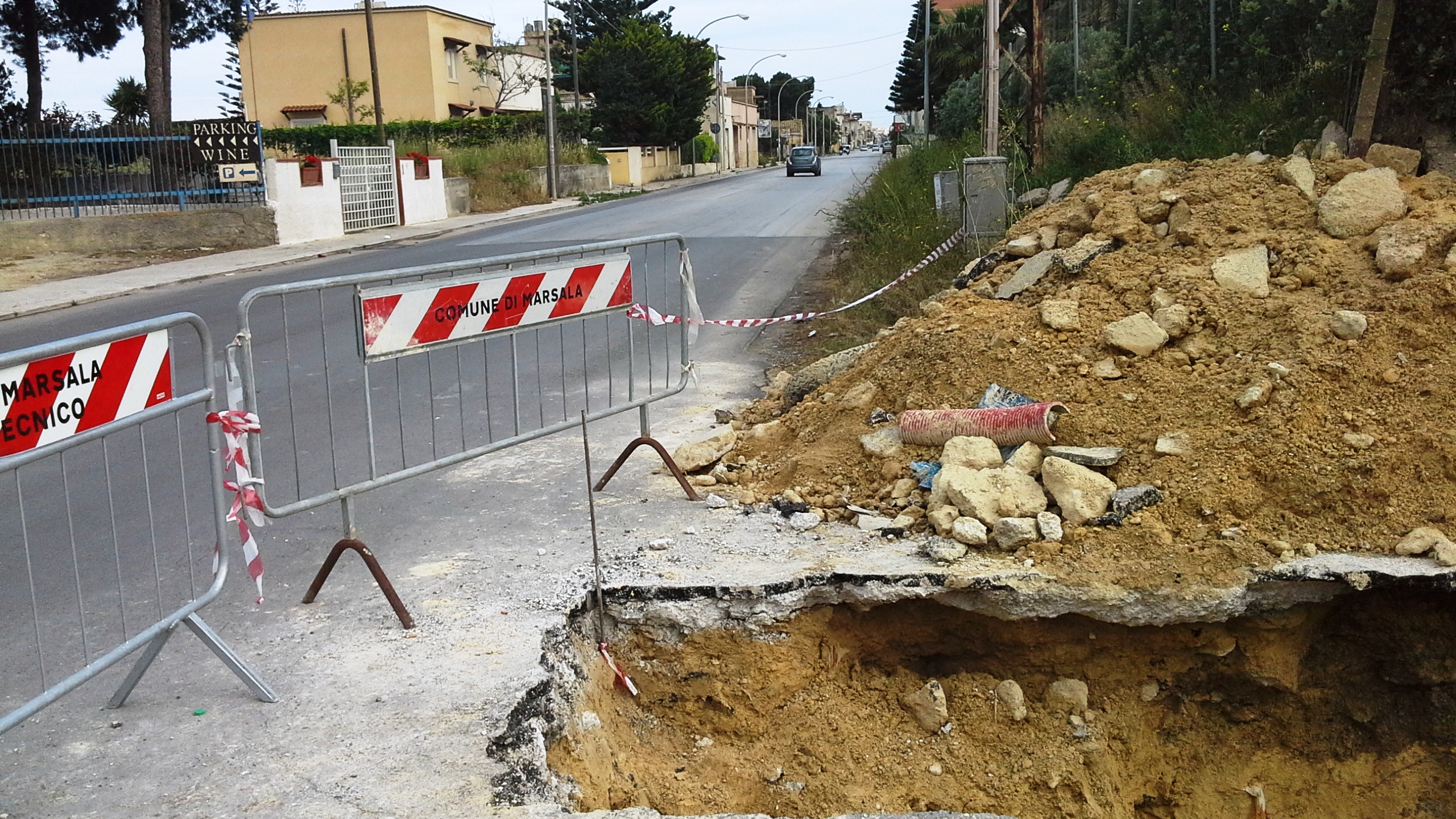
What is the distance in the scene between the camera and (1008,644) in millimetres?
4691

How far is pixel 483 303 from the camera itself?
5.24 m

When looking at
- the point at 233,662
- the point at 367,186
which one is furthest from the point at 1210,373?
the point at 367,186

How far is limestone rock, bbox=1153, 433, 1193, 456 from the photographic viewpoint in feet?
16.8

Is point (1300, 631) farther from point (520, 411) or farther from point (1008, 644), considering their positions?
point (520, 411)

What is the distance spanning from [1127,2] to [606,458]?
16425 millimetres

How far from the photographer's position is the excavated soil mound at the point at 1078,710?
14.5 feet

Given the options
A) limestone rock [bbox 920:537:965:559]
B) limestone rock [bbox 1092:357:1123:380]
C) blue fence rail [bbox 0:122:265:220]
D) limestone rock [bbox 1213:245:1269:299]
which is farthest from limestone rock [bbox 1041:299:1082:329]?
blue fence rail [bbox 0:122:265:220]

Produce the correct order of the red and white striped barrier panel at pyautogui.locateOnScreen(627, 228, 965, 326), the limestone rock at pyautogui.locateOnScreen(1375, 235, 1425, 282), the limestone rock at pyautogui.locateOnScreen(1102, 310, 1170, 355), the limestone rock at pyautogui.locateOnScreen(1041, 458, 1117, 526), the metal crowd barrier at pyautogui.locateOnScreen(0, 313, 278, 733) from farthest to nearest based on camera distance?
the red and white striped barrier panel at pyautogui.locateOnScreen(627, 228, 965, 326) → the limestone rock at pyautogui.locateOnScreen(1102, 310, 1170, 355) → the limestone rock at pyautogui.locateOnScreen(1375, 235, 1425, 282) → the limestone rock at pyautogui.locateOnScreen(1041, 458, 1117, 526) → the metal crowd barrier at pyautogui.locateOnScreen(0, 313, 278, 733)

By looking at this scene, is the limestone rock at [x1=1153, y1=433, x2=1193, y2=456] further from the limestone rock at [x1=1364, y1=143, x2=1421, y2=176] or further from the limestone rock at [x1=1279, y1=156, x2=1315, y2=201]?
the limestone rock at [x1=1364, y1=143, x2=1421, y2=176]

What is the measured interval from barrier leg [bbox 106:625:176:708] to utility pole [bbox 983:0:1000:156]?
12231 mm

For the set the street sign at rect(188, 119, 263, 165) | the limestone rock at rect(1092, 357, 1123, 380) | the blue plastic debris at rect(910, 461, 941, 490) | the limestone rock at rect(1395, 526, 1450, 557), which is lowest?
the limestone rock at rect(1395, 526, 1450, 557)

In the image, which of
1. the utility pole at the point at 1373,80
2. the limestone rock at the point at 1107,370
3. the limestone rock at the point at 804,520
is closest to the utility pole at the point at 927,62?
the utility pole at the point at 1373,80

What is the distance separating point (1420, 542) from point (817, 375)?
3.72m

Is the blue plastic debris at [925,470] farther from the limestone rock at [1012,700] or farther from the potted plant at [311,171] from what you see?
the potted plant at [311,171]
